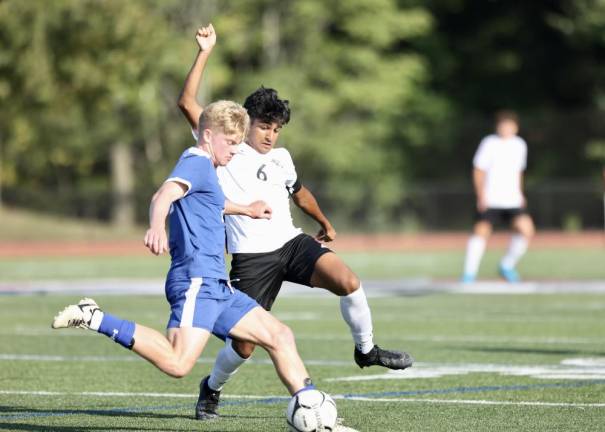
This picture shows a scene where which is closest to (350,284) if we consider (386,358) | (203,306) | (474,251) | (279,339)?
(386,358)

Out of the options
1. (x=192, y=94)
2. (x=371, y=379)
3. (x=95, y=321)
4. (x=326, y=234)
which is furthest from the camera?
(x=371, y=379)

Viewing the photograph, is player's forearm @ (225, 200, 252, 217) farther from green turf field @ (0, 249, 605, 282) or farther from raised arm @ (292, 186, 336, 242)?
green turf field @ (0, 249, 605, 282)

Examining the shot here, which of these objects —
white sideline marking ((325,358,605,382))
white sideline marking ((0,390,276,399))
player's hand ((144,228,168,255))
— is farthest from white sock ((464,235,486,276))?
player's hand ((144,228,168,255))

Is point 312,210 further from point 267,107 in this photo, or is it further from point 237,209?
point 237,209

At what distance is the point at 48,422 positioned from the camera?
795cm

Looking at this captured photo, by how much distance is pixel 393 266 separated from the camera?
2850 centimetres

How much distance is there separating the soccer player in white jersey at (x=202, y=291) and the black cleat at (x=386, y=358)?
4.52 ft

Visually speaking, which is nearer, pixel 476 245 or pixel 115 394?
pixel 115 394

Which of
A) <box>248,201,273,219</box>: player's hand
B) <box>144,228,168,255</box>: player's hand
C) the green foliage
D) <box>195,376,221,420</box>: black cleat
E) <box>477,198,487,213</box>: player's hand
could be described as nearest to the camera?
<box>144,228,168,255</box>: player's hand

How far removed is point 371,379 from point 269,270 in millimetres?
1957

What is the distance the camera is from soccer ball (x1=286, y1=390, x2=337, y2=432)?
705 cm

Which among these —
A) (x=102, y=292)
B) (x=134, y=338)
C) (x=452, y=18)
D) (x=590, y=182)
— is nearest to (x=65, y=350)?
(x=134, y=338)

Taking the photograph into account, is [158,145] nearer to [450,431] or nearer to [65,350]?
[65,350]

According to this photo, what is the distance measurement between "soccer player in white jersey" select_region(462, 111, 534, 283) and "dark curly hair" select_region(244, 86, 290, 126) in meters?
11.7
